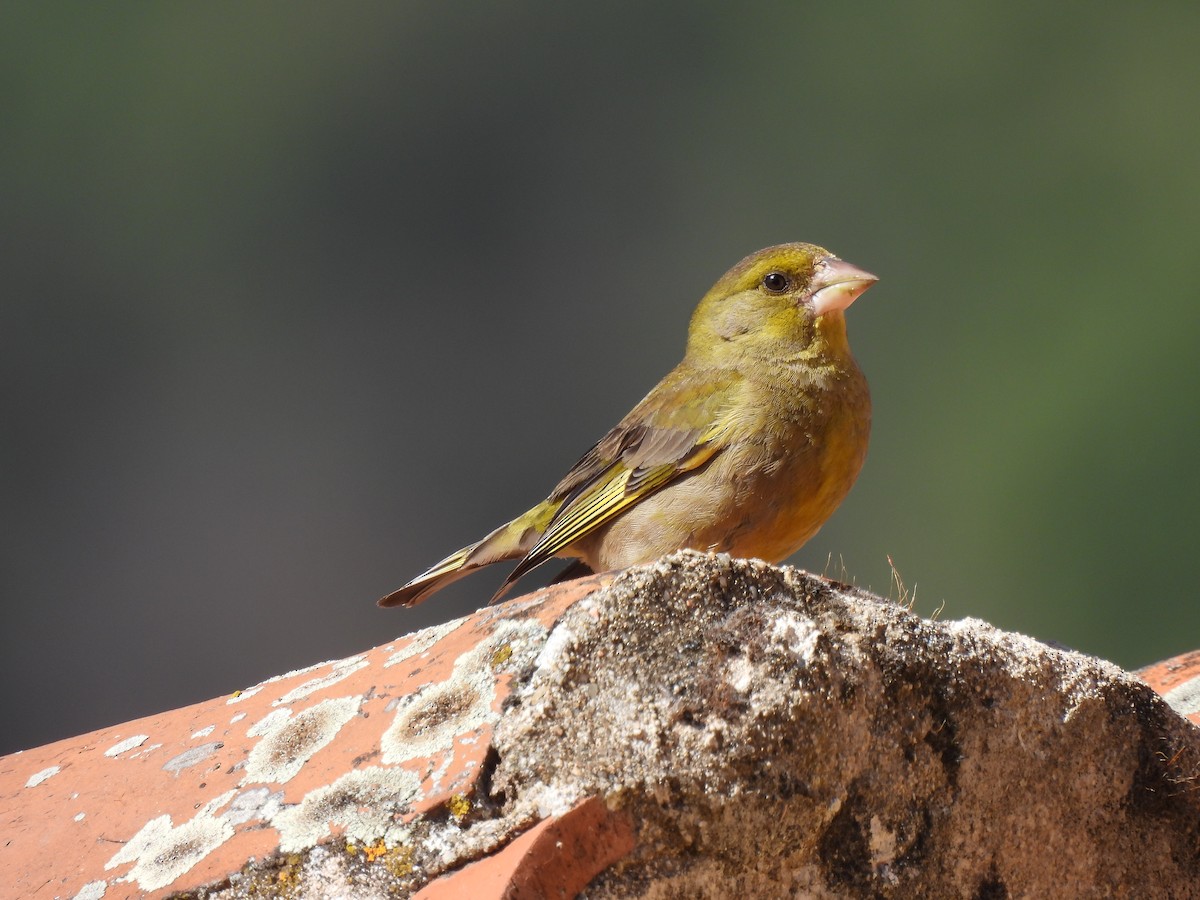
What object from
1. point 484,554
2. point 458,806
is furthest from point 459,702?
point 484,554

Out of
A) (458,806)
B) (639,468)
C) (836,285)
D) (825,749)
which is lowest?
(825,749)

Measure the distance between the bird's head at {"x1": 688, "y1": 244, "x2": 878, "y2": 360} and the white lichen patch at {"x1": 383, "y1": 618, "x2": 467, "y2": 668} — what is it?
161cm

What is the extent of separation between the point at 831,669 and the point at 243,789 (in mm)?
775

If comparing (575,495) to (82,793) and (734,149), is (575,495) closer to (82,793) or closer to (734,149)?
(82,793)

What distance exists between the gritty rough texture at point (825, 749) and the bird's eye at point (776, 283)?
178 centimetres

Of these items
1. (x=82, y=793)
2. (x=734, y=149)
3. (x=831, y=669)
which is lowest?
(x=831, y=669)

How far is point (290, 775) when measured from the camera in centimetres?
177

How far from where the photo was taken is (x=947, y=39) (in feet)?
22.8

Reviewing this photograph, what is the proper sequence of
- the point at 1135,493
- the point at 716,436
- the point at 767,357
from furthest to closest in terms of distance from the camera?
the point at 1135,493
the point at 767,357
the point at 716,436

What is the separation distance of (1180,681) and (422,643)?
5.44 feet

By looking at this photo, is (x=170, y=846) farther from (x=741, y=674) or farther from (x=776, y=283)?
(x=776, y=283)

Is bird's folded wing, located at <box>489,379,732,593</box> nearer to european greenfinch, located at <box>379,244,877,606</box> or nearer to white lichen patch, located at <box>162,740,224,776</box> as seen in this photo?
european greenfinch, located at <box>379,244,877,606</box>

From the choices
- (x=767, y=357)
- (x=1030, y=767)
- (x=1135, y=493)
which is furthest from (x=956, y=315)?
(x=1030, y=767)

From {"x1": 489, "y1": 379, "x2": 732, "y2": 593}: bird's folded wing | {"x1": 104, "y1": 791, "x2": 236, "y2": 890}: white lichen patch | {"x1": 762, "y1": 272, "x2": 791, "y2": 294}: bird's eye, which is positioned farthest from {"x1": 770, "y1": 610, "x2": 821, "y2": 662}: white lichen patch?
{"x1": 762, "y1": 272, "x2": 791, "y2": 294}: bird's eye
